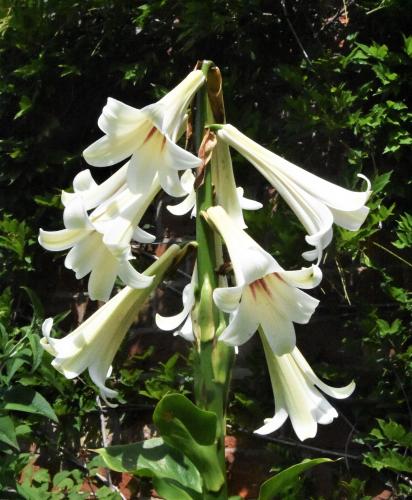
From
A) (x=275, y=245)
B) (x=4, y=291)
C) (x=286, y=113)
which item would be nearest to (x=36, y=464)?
(x=4, y=291)

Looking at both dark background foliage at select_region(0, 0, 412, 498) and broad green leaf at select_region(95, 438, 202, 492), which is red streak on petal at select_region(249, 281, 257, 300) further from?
dark background foliage at select_region(0, 0, 412, 498)

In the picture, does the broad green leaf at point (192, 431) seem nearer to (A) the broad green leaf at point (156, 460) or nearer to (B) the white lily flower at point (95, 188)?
(A) the broad green leaf at point (156, 460)

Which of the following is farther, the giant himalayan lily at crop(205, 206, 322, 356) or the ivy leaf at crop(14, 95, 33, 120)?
the ivy leaf at crop(14, 95, 33, 120)

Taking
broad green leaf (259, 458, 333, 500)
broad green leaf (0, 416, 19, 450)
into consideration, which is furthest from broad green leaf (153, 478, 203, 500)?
broad green leaf (0, 416, 19, 450)

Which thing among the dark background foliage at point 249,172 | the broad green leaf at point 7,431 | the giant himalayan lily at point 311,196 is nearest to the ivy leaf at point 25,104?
the dark background foliage at point 249,172

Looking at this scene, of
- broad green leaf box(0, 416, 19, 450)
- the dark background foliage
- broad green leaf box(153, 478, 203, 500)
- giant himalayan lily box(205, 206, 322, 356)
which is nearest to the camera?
giant himalayan lily box(205, 206, 322, 356)

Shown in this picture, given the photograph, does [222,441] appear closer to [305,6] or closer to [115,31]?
[305,6]

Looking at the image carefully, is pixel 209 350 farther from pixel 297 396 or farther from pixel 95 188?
pixel 95 188
